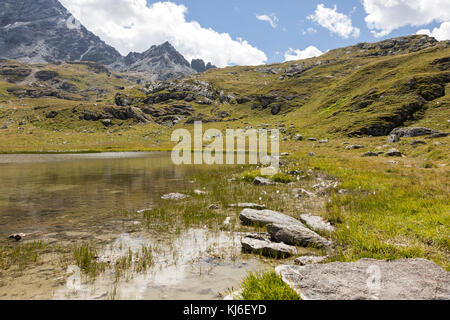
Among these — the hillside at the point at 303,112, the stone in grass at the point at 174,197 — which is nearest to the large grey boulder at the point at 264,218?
the stone in grass at the point at 174,197

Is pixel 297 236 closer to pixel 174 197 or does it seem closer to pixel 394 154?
pixel 174 197

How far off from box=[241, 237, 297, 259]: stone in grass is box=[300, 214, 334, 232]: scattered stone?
7.71 feet

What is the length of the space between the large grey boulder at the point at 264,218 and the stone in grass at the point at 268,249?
2297 mm

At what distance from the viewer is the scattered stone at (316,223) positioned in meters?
9.44

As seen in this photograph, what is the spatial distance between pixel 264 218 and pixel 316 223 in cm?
232

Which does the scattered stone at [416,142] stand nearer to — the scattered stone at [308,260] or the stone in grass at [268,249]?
the stone in grass at [268,249]

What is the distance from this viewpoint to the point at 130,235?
9594mm

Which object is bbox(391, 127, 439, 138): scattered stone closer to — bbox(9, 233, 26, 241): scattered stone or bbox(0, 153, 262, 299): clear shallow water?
bbox(0, 153, 262, 299): clear shallow water

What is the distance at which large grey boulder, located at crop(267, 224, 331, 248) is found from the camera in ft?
26.6

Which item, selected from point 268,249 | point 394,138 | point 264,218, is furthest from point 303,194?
point 394,138

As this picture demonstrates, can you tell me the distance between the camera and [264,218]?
10.7 metres

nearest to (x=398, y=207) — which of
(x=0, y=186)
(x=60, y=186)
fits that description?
(x=60, y=186)
